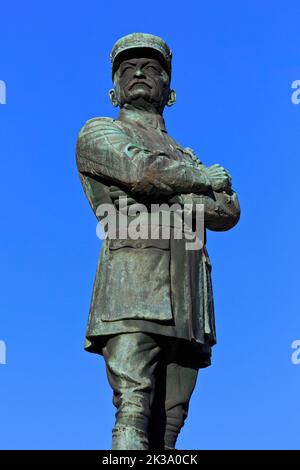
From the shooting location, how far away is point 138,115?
12.0m

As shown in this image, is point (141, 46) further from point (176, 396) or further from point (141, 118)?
point (176, 396)

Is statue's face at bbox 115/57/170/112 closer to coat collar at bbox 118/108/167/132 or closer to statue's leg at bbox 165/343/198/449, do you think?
coat collar at bbox 118/108/167/132

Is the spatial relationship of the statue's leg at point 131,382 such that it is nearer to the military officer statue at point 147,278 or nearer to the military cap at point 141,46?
the military officer statue at point 147,278

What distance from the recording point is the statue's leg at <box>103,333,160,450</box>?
409 inches

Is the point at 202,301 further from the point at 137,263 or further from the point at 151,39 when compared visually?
the point at 151,39

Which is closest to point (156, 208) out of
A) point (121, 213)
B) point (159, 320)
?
point (121, 213)

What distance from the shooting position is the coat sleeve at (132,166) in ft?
36.4

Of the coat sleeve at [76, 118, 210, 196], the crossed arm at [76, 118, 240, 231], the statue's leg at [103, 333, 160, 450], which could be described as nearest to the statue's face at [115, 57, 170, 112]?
the crossed arm at [76, 118, 240, 231]

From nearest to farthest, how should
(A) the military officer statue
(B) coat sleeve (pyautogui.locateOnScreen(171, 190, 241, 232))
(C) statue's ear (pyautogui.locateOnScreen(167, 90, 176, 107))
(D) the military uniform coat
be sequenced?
(A) the military officer statue, (D) the military uniform coat, (B) coat sleeve (pyautogui.locateOnScreen(171, 190, 241, 232)), (C) statue's ear (pyautogui.locateOnScreen(167, 90, 176, 107))

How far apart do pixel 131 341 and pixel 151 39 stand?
3023 mm

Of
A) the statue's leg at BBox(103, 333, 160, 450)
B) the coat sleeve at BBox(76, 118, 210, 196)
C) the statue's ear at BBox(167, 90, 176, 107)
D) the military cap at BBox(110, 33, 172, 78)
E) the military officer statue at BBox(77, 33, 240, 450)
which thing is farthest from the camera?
the statue's ear at BBox(167, 90, 176, 107)

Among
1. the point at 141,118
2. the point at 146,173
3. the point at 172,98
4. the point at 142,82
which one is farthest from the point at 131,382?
the point at 172,98

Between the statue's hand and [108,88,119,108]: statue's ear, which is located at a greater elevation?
[108,88,119,108]: statue's ear

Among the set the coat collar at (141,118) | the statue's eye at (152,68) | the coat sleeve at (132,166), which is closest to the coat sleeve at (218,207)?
the coat sleeve at (132,166)
